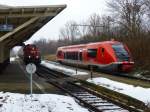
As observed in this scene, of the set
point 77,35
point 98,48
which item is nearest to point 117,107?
point 98,48

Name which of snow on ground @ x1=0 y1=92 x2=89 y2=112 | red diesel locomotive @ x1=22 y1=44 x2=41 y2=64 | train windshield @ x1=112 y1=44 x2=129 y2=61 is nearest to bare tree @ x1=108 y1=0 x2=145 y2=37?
red diesel locomotive @ x1=22 y1=44 x2=41 y2=64

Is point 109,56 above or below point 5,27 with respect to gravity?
below

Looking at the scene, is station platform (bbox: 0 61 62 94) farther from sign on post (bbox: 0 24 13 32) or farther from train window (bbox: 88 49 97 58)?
train window (bbox: 88 49 97 58)

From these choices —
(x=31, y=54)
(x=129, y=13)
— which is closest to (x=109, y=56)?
(x=31, y=54)

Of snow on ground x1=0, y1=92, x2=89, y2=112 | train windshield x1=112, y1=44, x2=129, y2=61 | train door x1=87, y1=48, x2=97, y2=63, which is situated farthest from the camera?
train door x1=87, y1=48, x2=97, y2=63

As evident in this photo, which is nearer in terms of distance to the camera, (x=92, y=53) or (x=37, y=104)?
(x=37, y=104)

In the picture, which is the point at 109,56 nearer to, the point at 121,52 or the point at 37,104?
the point at 121,52

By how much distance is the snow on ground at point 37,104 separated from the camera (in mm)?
15141

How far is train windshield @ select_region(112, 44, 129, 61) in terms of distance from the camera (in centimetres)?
3672

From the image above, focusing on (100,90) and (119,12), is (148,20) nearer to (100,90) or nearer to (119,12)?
(119,12)

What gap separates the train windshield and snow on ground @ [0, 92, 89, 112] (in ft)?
61.3

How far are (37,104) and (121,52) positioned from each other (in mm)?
21598

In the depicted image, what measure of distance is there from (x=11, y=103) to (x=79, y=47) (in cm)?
3288

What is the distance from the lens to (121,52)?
122 feet
